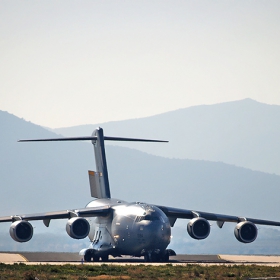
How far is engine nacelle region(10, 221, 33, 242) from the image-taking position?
48.0 m

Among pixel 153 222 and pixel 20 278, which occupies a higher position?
pixel 153 222

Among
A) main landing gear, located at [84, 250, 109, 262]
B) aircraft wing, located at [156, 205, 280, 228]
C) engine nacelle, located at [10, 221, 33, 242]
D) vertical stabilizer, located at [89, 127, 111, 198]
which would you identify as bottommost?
main landing gear, located at [84, 250, 109, 262]

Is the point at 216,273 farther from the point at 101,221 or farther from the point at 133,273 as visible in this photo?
the point at 101,221

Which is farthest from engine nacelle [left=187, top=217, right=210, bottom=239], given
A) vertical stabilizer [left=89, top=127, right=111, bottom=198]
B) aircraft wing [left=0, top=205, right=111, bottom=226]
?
vertical stabilizer [left=89, top=127, right=111, bottom=198]

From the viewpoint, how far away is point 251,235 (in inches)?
1973

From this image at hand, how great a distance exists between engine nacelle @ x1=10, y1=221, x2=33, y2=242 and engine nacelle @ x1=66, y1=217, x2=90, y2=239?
7.79 feet

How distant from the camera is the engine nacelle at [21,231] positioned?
47969mm

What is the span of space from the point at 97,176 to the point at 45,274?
67.1 feet

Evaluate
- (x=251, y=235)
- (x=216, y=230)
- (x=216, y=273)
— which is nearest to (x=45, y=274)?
(x=216, y=273)

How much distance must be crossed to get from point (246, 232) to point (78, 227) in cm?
1016

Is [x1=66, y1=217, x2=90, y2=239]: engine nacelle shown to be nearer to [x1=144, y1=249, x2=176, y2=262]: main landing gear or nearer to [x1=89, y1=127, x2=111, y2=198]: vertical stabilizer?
[x1=144, y1=249, x2=176, y2=262]: main landing gear

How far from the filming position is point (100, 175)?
54.9 metres

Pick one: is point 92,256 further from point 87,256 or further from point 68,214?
point 68,214

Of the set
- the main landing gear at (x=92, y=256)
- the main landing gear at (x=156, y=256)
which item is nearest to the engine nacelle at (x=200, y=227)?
the main landing gear at (x=156, y=256)
